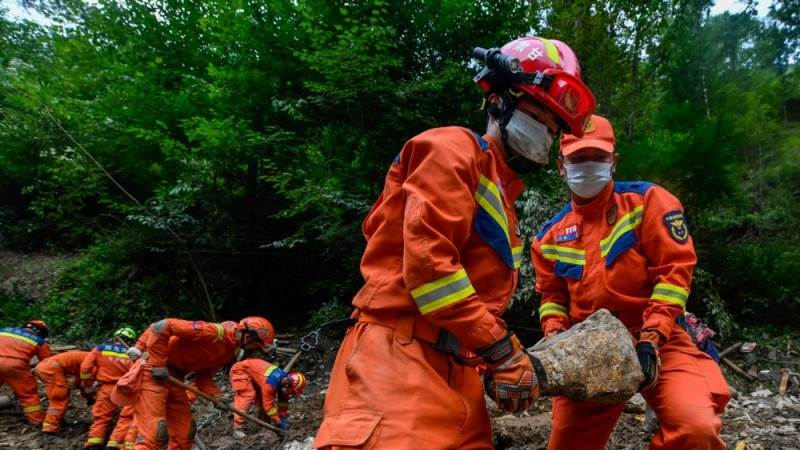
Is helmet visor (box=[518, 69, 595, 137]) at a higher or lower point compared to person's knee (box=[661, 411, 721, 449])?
higher

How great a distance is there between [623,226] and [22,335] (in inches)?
327

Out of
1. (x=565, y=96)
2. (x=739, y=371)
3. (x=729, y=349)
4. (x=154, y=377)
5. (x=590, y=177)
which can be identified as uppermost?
(x=565, y=96)

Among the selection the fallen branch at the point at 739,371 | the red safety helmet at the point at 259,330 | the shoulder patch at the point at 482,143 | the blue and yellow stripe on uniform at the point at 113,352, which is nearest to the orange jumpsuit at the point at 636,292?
the shoulder patch at the point at 482,143

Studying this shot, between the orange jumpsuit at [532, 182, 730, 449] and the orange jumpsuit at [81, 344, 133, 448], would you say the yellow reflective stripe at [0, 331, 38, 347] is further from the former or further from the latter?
the orange jumpsuit at [532, 182, 730, 449]

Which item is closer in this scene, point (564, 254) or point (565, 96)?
point (565, 96)

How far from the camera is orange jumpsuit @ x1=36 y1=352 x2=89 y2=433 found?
22.8 feet

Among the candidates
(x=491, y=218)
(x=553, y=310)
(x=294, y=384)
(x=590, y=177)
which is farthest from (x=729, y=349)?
(x=491, y=218)

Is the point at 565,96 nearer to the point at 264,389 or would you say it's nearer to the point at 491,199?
the point at 491,199

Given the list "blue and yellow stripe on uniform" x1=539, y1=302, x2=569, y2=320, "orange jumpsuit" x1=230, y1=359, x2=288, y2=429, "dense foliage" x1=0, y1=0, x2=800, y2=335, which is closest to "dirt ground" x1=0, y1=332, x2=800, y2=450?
"orange jumpsuit" x1=230, y1=359, x2=288, y2=429

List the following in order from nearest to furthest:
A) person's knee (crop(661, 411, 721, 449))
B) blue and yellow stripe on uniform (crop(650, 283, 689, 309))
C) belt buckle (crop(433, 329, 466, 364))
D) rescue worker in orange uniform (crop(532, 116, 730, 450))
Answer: belt buckle (crop(433, 329, 466, 364))
person's knee (crop(661, 411, 721, 449))
rescue worker in orange uniform (crop(532, 116, 730, 450))
blue and yellow stripe on uniform (crop(650, 283, 689, 309))

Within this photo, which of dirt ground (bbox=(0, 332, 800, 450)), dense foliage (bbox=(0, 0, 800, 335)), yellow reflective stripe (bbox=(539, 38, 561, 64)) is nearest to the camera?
yellow reflective stripe (bbox=(539, 38, 561, 64))

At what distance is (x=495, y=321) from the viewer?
1.75 m

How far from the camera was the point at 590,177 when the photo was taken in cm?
313

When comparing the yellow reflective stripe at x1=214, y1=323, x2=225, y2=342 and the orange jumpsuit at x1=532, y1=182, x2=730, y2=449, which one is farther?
the yellow reflective stripe at x1=214, y1=323, x2=225, y2=342
